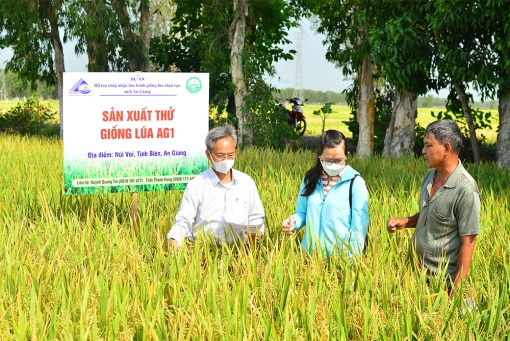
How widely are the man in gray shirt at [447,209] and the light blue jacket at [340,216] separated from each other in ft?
1.03

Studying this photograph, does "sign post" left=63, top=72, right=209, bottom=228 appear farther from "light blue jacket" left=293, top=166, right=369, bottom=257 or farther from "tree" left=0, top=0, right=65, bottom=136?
"tree" left=0, top=0, right=65, bottom=136

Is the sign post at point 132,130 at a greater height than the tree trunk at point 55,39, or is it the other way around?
the tree trunk at point 55,39

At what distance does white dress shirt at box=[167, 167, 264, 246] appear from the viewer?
395cm

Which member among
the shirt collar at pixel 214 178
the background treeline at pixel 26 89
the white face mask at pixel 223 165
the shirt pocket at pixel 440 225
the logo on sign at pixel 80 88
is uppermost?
the background treeline at pixel 26 89

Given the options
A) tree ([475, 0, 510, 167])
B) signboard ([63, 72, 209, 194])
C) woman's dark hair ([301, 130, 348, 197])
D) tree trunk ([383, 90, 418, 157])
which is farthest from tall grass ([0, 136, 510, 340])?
tree trunk ([383, 90, 418, 157])

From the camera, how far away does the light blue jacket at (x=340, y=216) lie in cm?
359

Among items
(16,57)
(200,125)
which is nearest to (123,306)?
(200,125)

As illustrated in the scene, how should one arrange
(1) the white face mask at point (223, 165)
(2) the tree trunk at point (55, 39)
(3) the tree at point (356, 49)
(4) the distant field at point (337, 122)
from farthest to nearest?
(4) the distant field at point (337, 122) → (2) the tree trunk at point (55, 39) → (3) the tree at point (356, 49) → (1) the white face mask at point (223, 165)

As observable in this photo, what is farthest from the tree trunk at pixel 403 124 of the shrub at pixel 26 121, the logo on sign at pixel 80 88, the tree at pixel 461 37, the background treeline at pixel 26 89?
the shrub at pixel 26 121

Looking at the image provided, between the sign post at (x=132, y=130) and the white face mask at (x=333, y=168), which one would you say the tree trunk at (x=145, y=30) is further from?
the white face mask at (x=333, y=168)

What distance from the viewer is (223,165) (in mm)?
3889

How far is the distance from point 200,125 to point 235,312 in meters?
2.68

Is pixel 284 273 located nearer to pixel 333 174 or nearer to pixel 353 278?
pixel 353 278

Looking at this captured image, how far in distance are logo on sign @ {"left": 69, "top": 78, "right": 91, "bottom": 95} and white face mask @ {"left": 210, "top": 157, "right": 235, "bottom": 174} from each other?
1.58 m
